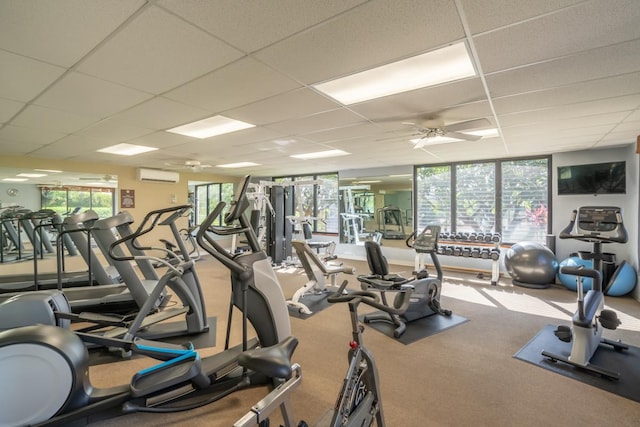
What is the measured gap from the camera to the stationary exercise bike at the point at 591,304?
2555mm

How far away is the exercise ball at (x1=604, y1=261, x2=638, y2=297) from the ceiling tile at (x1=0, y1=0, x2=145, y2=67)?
21.1 ft

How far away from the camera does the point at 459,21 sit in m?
1.51

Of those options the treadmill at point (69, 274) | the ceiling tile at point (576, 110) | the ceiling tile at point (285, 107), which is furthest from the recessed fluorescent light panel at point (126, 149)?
the ceiling tile at point (576, 110)

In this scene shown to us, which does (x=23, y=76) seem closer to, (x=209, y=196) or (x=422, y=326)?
(x=422, y=326)

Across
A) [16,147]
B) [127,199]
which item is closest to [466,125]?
[16,147]

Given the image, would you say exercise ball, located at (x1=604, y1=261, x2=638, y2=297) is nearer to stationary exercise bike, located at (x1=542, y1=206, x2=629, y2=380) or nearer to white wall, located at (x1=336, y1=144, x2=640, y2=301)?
white wall, located at (x1=336, y1=144, x2=640, y2=301)

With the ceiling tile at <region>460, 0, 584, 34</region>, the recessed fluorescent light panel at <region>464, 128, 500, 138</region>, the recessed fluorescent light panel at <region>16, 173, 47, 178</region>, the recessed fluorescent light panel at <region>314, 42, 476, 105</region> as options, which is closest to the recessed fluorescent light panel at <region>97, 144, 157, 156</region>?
the recessed fluorescent light panel at <region>16, 173, 47, 178</region>

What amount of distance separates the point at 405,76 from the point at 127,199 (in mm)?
7150

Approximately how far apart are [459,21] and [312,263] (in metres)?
3.53

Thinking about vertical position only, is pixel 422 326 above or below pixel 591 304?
below

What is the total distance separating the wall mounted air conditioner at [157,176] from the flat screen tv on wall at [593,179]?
859cm

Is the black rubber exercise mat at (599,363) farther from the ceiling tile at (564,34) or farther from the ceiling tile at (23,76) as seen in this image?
the ceiling tile at (23,76)

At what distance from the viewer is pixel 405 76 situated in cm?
227

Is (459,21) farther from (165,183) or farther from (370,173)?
(165,183)
